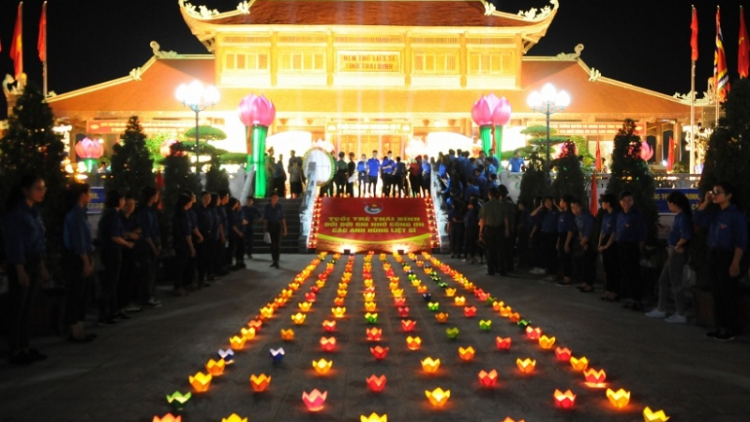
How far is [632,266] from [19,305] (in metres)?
7.06

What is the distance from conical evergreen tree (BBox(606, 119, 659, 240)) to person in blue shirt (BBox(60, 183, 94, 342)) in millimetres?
7487

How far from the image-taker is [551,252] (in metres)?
13.6

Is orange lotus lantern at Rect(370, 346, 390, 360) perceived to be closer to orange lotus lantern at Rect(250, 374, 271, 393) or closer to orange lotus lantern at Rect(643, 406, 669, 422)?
orange lotus lantern at Rect(250, 374, 271, 393)

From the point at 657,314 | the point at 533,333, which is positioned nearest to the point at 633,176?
the point at 657,314

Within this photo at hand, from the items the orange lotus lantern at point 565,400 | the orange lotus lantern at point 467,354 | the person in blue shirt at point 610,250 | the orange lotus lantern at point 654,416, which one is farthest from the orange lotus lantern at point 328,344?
the person in blue shirt at point 610,250

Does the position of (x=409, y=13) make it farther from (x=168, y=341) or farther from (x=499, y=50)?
(x=168, y=341)

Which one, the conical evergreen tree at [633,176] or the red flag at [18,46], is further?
the red flag at [18,46]

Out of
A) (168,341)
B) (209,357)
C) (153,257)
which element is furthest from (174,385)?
(153,257)

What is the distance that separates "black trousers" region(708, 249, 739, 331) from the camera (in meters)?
7.80

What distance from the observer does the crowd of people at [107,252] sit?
22.4 feet

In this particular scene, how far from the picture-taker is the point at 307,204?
2320 centimetres

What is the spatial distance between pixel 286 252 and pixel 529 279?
8671 mm

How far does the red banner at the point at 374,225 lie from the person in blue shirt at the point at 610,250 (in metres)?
10.6

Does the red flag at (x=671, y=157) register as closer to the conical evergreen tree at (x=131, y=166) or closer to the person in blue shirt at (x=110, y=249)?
the conical evergreen tree at (x=131, y=166)
